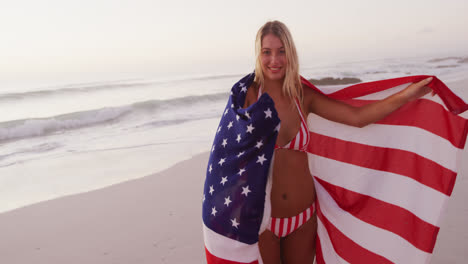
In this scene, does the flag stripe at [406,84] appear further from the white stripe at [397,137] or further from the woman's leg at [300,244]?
the woman's leg at [300,244]

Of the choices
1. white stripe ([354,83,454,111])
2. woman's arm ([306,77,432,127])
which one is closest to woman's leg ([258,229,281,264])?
woman's arm ([306,77,432,127])

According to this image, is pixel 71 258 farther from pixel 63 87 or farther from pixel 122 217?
pixel 63 87

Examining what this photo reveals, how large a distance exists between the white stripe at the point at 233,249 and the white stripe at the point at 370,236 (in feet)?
2.56

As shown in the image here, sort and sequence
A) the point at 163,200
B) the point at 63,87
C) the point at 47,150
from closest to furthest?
the point at 163,200, the point at 47,150, the point at 63,87

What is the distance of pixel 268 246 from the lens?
2354mm

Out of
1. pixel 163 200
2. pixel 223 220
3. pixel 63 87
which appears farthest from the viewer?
pixel 63 87

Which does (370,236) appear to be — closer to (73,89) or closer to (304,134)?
(304,134)

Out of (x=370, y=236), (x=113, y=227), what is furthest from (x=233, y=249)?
(x=113, y=227)

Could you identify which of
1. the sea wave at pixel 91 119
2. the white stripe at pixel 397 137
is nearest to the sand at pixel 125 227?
the white stripe at pixel 397 137

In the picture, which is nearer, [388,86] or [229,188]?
[229,188]

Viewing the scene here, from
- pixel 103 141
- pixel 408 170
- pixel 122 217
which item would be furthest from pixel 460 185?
pixel 103 141

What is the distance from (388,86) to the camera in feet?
8.30


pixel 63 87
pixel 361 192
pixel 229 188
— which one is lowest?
pixel 63 87

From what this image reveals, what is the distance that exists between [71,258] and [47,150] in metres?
6.26
